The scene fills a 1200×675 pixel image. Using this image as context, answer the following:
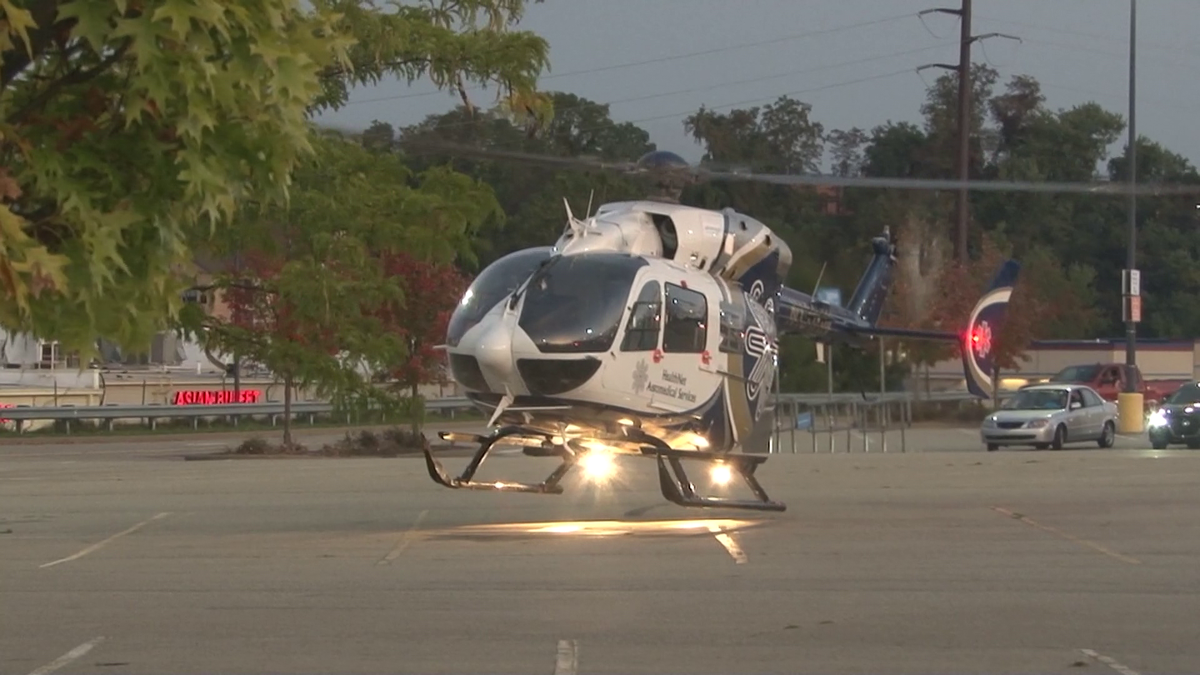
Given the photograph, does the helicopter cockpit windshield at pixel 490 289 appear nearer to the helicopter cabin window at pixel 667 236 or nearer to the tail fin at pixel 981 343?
the helicopter cabin window at pixel 667 236

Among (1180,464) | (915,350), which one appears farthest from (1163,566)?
(915,350)

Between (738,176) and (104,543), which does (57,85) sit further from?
(738,176)

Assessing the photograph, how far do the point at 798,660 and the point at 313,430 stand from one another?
3552 centimetres

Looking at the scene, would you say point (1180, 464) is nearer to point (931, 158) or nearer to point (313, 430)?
point (313, 430)

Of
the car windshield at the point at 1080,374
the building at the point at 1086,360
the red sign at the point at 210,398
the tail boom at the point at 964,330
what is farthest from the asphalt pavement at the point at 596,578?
the building at the point at 1086,360

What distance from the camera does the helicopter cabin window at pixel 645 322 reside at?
14680 millimetres

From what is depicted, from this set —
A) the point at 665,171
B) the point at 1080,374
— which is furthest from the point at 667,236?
the point at 1080,374

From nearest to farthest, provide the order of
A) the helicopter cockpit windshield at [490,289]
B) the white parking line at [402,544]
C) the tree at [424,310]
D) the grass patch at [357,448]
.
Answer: the white parking line at [402,544] < the helicopter cockpit windshield at [490,289] < the grass patch at [357,448] < the tree at [424,310]

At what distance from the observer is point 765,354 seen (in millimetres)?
16844

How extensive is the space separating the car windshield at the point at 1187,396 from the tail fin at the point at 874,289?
558 inches

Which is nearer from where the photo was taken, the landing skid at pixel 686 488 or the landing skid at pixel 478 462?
the landing skid at pixel 478 462

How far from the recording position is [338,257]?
26.6 metres

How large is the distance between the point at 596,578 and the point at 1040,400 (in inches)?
916

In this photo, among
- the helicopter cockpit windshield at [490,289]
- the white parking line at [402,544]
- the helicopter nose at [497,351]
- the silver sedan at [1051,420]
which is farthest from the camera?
the silver sedan at [1051,420]
